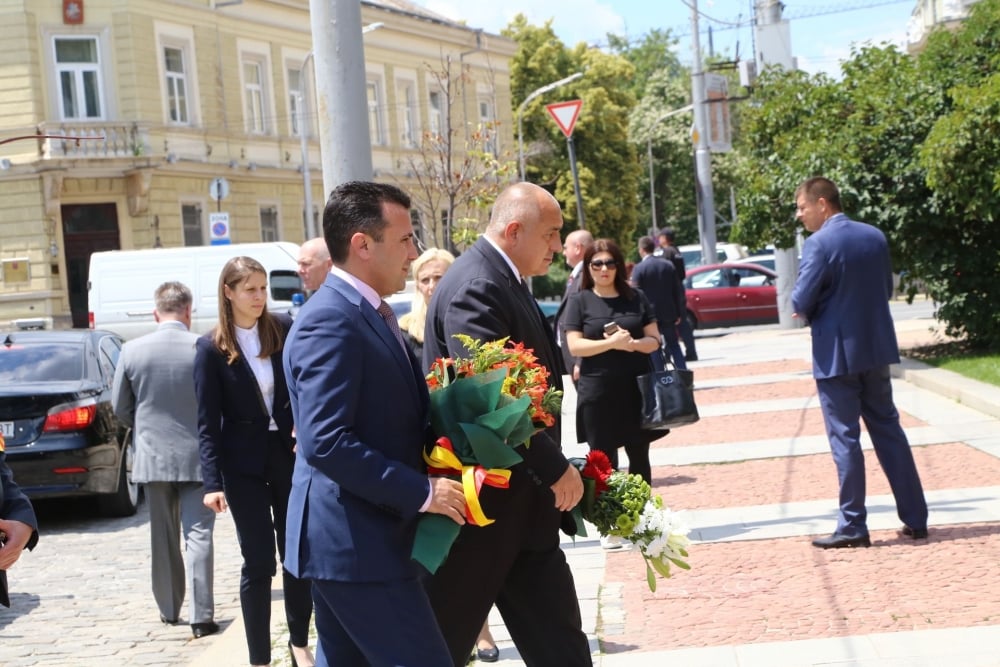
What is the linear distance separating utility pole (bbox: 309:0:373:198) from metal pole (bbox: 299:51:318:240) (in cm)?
3075

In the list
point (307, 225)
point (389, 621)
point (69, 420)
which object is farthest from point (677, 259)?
point (307, 225)

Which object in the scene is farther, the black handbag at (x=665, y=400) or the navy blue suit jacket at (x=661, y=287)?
the navy blue suit jacket at (x=661, y=287)

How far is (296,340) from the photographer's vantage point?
3.89 metres

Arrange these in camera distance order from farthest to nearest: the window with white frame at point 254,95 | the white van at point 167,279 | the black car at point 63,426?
the window with white frame at point 254,95
the white van at point 167,279
the black car at point 63,426

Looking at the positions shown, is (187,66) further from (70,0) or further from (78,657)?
(78,657)

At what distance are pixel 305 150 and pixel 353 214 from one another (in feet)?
117

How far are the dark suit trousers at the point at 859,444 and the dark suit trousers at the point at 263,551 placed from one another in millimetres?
3214

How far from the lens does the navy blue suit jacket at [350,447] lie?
146 inches

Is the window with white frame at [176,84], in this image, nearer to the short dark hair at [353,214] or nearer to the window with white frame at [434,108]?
the window with white frame at [434,108]

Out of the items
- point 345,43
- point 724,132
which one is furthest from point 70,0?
point 345,43

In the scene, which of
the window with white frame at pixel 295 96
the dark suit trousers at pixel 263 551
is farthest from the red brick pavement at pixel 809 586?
the window with white frame at pixel 295 96

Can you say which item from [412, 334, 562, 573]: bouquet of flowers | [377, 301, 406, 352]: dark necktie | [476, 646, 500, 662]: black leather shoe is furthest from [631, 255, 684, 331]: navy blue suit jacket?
[377, 301, 406, 352]: dark necktie

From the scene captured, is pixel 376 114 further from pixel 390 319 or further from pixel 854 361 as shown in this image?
pixel 390 319

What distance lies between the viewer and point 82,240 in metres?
33.2
